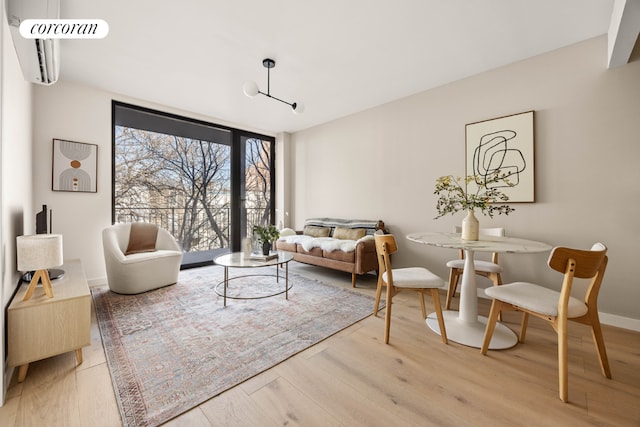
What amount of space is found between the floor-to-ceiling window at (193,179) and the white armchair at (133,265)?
Answer: 1.12 m

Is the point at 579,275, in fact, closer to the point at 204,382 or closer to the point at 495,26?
the point at 495,26

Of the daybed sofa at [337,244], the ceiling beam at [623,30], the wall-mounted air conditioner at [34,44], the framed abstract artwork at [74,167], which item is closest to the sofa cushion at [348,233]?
the daybed sofa at [337,244]

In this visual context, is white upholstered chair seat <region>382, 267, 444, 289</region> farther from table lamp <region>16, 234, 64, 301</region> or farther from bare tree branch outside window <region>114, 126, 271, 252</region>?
bare tree branch outside window <region>114, 126, 271, 252</region>

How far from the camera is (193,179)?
527 cm

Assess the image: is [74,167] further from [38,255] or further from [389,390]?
[389,390]

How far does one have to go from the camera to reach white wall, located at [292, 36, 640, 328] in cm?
231

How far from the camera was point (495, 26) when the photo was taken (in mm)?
2270

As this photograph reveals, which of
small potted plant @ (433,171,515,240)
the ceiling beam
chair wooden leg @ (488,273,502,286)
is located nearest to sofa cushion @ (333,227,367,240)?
small potted plant @ (433,171,515,240)

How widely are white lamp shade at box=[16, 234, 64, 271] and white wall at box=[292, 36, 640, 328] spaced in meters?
3.51

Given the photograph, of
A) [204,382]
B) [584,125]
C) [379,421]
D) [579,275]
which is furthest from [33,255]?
[584,125]

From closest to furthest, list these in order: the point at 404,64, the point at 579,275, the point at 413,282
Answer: the point at 579,275, the point at 413,282, the point at 404,64

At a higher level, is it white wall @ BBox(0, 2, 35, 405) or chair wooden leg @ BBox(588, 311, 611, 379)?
white wall @ BBox(0, 2, 35, 405)

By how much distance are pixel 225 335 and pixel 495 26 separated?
343 centimetres

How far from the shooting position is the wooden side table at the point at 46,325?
4.96 feet
